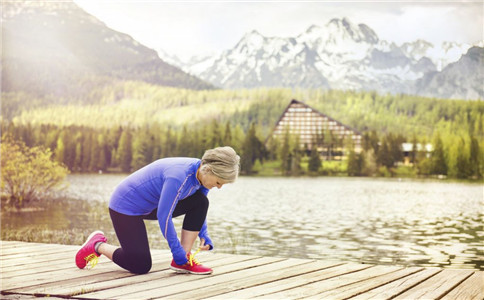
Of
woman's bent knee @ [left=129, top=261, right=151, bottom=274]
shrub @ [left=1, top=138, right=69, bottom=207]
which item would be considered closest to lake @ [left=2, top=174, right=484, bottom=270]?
shrub @ [left=1, top=138, right=69, bottom=207]

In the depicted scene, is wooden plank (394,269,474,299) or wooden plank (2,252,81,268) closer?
wooden plank (394,269,474,299)

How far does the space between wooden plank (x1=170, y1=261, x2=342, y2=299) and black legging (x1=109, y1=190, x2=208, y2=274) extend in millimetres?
402

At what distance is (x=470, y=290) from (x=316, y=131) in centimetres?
4095

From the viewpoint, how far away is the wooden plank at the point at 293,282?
9.29ft

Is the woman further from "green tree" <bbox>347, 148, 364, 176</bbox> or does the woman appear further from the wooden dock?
"green tree" <bbox>347, 148, 364, 176</bbox>

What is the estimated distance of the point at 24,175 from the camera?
474 inches

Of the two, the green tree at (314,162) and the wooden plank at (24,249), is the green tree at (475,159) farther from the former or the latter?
the wooden plank at (24,249)

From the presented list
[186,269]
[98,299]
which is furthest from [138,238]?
[98,299]

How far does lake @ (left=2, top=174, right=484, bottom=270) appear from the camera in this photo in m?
7.91

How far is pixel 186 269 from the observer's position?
10.8ft

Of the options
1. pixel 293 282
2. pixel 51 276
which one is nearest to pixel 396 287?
pixel 293 282

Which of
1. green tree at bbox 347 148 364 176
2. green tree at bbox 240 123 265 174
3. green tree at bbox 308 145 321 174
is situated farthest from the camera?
green tree at bbox 347 148 364 176

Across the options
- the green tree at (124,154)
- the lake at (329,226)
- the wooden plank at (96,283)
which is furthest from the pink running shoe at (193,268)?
the green tree at (124,154)

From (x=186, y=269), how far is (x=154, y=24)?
2909 centimetres
